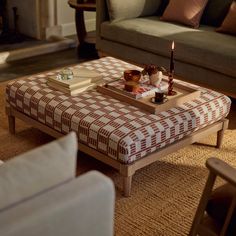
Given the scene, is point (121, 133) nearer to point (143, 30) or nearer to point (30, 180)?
point (30, 180)

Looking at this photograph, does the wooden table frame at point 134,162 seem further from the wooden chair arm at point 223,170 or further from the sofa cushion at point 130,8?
the sofa cushion at point 130,8

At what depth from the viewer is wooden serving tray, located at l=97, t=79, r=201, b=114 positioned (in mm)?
2572

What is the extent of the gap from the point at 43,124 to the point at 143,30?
1474 mm

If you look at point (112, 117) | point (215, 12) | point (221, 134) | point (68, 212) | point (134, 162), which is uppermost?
point (68, 212)

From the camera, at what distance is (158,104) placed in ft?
8.49

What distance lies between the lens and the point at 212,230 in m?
1.77

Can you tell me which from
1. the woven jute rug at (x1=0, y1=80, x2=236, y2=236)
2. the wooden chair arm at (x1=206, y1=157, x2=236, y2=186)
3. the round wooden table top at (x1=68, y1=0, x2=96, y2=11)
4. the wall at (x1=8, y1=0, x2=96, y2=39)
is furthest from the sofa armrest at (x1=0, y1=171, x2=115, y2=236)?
the wall at (x1=8, y1=0, x2=96, y2=39)

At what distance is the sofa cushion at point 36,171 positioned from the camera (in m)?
1.23

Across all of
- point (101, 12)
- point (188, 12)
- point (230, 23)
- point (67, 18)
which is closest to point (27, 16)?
point (67, 18)

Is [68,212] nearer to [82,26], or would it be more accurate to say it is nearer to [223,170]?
[223,170]

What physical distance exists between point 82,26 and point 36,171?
3542 mm

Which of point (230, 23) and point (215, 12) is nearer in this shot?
point (230, 23)

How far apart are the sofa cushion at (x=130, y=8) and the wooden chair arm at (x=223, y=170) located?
261 cm

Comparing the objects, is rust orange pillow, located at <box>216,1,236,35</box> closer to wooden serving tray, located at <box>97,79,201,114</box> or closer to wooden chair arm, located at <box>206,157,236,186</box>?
wooden serving tray, located at <box>97,79,201,114</box>
